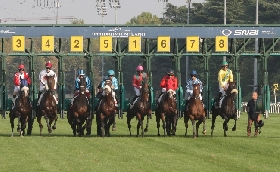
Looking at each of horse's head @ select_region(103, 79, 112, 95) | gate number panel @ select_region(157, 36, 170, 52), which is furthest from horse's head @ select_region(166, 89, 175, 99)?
gate number panel @ select_region(157, 36, 170, 52)

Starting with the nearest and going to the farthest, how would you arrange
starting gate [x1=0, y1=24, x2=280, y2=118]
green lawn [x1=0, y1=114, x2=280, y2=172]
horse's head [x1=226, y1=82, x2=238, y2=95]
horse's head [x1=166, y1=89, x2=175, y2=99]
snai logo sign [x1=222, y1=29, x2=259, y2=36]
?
green lawn [x1=0, y1=114, x2=280, y2=172] < horse's head [x1=226, y1=82, x2=238, y2=95] < horse's head [x1=166, y1=89, x2=175, y2=99] < starting gate [x1=0, y1=24, x2=280, y2=118] < snai logo sign [x1=222, y1=29, x2=259, y2=36]

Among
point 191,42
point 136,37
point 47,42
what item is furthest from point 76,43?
point 191,42

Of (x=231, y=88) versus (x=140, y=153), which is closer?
(x=140, y=153)

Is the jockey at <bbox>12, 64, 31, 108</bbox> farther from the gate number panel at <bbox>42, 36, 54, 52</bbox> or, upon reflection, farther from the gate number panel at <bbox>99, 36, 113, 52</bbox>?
the gate number panel at <bbox>99, 36, 113, 52</bbox>

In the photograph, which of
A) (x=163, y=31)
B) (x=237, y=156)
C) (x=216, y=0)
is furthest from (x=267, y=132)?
(x=216, y=0)

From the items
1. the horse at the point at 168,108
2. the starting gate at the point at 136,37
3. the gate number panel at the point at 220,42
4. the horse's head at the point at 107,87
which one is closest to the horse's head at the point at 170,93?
the horse at the point at 168,108

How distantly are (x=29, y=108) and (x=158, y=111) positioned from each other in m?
3.81

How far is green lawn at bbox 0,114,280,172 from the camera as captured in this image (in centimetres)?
1955

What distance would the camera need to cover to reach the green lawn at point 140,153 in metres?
19.5

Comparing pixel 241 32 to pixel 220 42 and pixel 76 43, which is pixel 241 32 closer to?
pixel 220 42

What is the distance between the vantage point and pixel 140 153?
74.4 feet

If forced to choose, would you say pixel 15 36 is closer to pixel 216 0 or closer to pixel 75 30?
pixel 75 30

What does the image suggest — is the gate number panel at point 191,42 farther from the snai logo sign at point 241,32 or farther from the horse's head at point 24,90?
the horse's head at point 24,90

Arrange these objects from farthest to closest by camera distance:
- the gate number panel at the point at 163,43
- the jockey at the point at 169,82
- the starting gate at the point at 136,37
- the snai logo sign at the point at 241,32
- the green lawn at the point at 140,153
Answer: the snai logo sign at the point at 241,32 < the gate number panel at the point at 163,43 < the starting gate at the point at 136,37 < the jockey at the point at 169,82 < the green lawn at the point at 140,153
